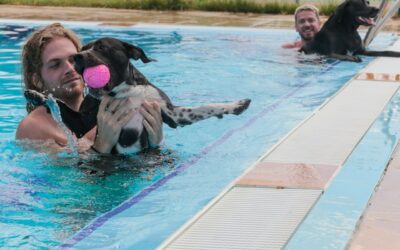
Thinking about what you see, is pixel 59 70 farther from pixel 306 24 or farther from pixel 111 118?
pixel 306 24

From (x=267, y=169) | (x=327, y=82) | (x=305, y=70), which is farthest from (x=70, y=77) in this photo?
(x=305, y=70)

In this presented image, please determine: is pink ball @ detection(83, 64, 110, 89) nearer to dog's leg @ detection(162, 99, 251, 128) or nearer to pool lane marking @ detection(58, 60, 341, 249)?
dog's leg @ detection(162, 99, 251, 128)

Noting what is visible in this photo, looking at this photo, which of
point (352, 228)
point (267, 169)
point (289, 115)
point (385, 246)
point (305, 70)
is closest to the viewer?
point (385, 246)

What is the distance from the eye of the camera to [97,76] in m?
4.13

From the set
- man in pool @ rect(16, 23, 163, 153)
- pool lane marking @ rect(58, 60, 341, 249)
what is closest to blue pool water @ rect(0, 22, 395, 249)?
pool lane marking @ rect(58, 60, 341, 249)

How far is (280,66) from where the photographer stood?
8.84 metres

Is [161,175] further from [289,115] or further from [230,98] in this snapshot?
[230,98]

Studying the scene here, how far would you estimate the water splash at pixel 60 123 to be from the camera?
14.9 feet

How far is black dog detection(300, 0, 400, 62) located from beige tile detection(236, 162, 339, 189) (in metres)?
5.14

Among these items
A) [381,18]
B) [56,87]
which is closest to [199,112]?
[56,87]

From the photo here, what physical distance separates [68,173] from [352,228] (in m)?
1.85

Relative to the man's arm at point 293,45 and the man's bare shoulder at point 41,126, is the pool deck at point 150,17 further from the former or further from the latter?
the man's bare shoulder at point 41,126

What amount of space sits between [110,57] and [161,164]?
2.47 feet

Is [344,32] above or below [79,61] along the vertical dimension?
below
